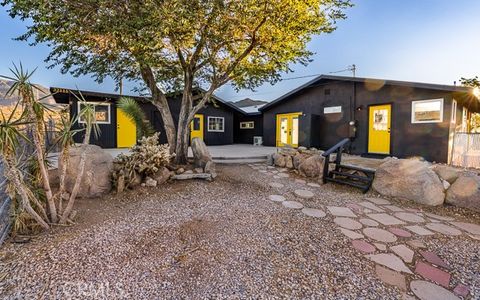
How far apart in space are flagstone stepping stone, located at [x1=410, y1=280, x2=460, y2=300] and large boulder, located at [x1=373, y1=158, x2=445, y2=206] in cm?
264

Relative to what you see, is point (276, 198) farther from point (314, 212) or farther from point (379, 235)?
point (379, 235)

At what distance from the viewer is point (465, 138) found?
6938 mm

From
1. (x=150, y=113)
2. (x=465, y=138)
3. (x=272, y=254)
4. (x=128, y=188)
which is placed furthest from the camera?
(x=150, y=113)

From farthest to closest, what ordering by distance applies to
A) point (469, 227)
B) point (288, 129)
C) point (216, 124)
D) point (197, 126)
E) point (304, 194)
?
point (216, 124) < point (197, 126) < point (288, 129) < point (304, 194) < point (469, 227)

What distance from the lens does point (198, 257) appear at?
2.22 meters

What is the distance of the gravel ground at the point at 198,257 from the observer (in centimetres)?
181

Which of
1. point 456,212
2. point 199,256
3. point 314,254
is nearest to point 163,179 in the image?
point 199,256

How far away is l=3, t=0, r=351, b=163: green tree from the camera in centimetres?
390

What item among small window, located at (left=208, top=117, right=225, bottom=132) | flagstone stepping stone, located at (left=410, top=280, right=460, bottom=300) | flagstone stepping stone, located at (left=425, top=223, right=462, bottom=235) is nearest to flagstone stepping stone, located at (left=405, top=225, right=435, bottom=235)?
flagstone stepping stone, located at (left=425, top=223, right=462, bottom=235)

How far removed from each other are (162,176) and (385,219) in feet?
12.9

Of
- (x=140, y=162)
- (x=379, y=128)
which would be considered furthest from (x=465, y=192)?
(x=140, y=162)

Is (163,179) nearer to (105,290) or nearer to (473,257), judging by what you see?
(105,290)

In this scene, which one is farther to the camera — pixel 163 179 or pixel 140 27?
Result: pixel 163 179

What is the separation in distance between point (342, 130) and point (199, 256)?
8.96 metres
